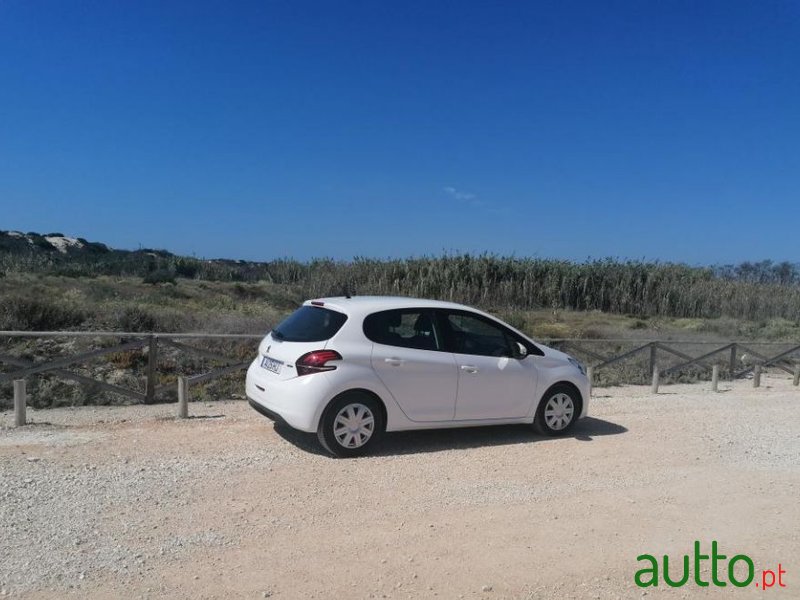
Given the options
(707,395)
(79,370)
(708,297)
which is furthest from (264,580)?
(708,297)

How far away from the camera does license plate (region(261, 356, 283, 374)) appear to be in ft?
22.6

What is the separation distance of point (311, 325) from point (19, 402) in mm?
3594

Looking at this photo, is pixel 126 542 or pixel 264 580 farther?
pixel 126 542

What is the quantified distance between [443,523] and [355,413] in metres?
1.85

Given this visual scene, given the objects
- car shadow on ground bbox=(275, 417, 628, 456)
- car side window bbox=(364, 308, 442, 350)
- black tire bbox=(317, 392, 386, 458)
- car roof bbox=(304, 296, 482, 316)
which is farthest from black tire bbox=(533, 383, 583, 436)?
black tire bbox=(317, 392, 386, 458)

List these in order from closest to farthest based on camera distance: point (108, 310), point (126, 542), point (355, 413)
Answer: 1. point (126, 542)
2. point (355, 413)
3. point (108, 310)

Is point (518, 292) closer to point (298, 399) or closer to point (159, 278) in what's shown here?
point (159, 278)

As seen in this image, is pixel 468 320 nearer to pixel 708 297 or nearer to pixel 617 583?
pixel 617 583

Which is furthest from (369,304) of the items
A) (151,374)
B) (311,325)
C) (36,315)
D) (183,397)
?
(36,315)

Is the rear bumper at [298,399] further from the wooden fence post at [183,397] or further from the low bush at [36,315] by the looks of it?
the low bush at [36,315]

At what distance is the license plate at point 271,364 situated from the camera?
22.6 ft

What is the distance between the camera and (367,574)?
13.8 feet

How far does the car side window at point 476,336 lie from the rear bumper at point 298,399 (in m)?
1.64

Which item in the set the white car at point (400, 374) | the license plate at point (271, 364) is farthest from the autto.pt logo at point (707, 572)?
the license plate at point (271, 364)
